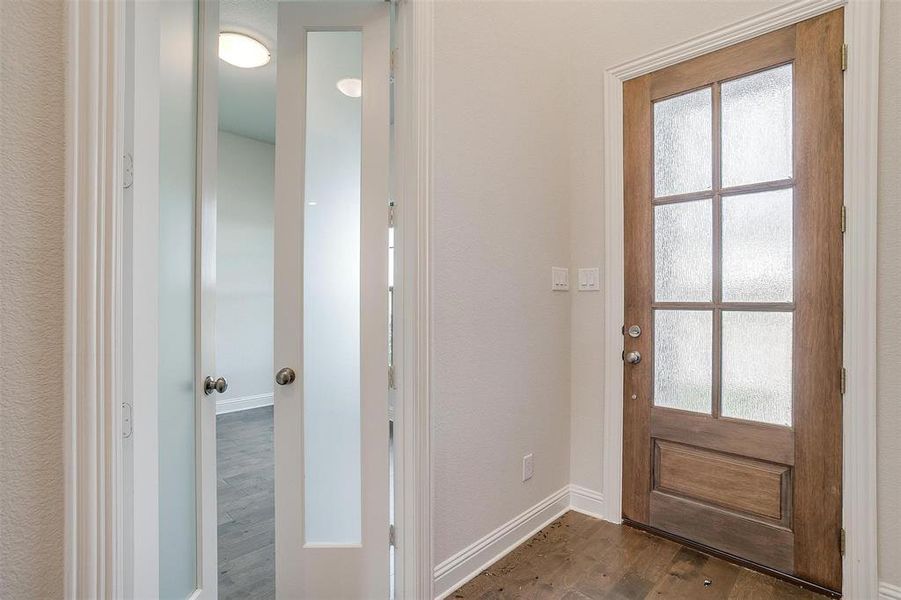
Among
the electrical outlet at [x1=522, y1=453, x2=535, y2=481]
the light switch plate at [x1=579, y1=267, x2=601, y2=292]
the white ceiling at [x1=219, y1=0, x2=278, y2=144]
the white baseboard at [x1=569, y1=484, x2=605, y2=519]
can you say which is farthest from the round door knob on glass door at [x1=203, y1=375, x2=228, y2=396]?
the white ceiling at [x1=219, y1=0, x2=278, y2=144]

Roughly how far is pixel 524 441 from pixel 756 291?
125 centimetres

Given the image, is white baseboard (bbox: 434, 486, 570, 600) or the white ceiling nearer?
white baseboard (bbox: 434, 486, 570, 600)

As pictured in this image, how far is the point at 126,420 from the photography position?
81 cm

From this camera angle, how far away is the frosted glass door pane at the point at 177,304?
3.68 ft

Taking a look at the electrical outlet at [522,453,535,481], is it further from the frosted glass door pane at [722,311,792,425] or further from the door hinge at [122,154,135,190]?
the door hinge at [122,154,135,190]

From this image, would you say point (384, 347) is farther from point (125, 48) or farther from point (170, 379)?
point (125, 48)

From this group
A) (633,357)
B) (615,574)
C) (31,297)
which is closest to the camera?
(31,297)

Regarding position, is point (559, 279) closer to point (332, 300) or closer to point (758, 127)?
point (758, 127)

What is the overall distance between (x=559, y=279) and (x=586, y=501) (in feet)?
4.09

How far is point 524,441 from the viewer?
200 centimetres

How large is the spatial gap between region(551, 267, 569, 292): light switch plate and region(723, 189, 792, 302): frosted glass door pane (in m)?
0.74

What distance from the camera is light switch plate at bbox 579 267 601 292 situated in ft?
7.24

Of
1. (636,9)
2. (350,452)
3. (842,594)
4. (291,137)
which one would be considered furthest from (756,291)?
(291,137)

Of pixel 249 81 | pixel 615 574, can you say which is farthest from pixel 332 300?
pixel 249 81
